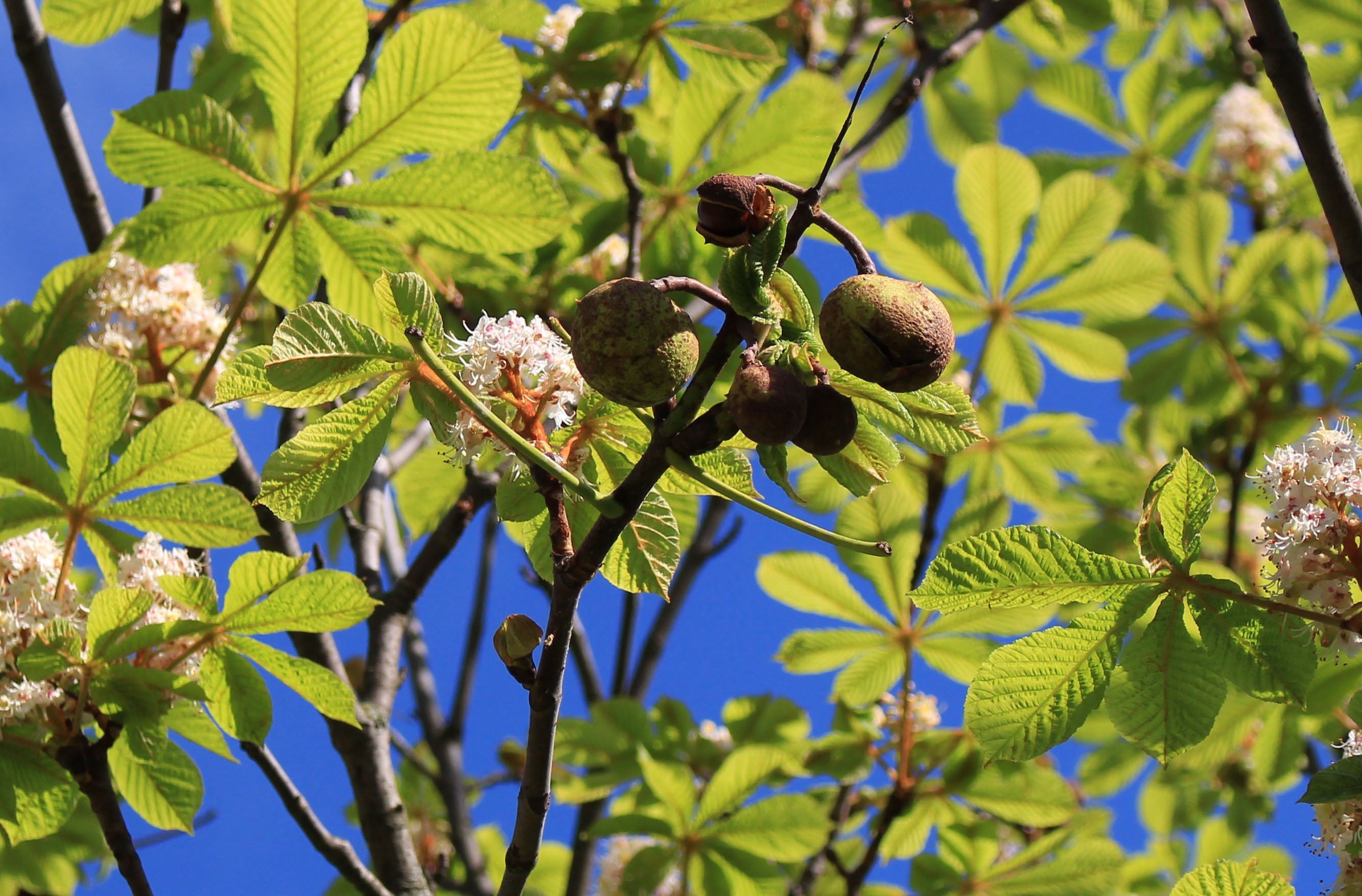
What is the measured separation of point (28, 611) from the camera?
4.77ft

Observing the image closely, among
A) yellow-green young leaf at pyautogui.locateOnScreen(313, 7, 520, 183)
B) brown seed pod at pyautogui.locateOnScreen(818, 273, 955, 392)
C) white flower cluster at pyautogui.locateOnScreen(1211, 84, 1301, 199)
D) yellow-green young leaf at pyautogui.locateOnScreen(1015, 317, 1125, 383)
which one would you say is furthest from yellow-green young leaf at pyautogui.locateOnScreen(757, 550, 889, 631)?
white flower cluster at pyautogui.locateOnScreen(1211, 84, 1301, 199)

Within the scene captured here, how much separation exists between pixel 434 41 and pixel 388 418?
0.74m

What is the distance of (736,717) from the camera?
2.78 m

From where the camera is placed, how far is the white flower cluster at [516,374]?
1.16 metres

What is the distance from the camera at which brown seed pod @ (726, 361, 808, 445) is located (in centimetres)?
84

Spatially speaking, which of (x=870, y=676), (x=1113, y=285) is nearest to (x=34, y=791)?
(x=870, y=676)

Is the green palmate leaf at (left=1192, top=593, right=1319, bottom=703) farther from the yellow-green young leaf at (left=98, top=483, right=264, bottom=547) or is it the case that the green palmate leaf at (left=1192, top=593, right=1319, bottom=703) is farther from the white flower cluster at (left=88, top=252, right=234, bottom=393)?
the white flower cluster at (left=88, top=252, right=234, bottom=393)

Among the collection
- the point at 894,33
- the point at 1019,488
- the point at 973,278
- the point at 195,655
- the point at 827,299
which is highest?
the point at 894,33

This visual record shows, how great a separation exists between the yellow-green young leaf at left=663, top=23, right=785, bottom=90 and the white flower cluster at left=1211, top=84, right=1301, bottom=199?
266 centimetres

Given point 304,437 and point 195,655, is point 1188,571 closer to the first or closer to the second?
point 304,437

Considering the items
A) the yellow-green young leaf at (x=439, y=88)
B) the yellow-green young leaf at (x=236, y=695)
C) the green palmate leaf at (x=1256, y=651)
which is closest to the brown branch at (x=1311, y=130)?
the green palmate leaf at (x=1256, y=651)

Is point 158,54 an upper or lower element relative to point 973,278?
lower

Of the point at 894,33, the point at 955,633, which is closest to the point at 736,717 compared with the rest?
the point at 955,633

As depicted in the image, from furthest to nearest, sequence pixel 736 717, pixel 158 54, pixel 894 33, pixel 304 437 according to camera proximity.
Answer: pixel 894 33 < pixel 736 717 < pixel 158 54 < pixel 304 437
